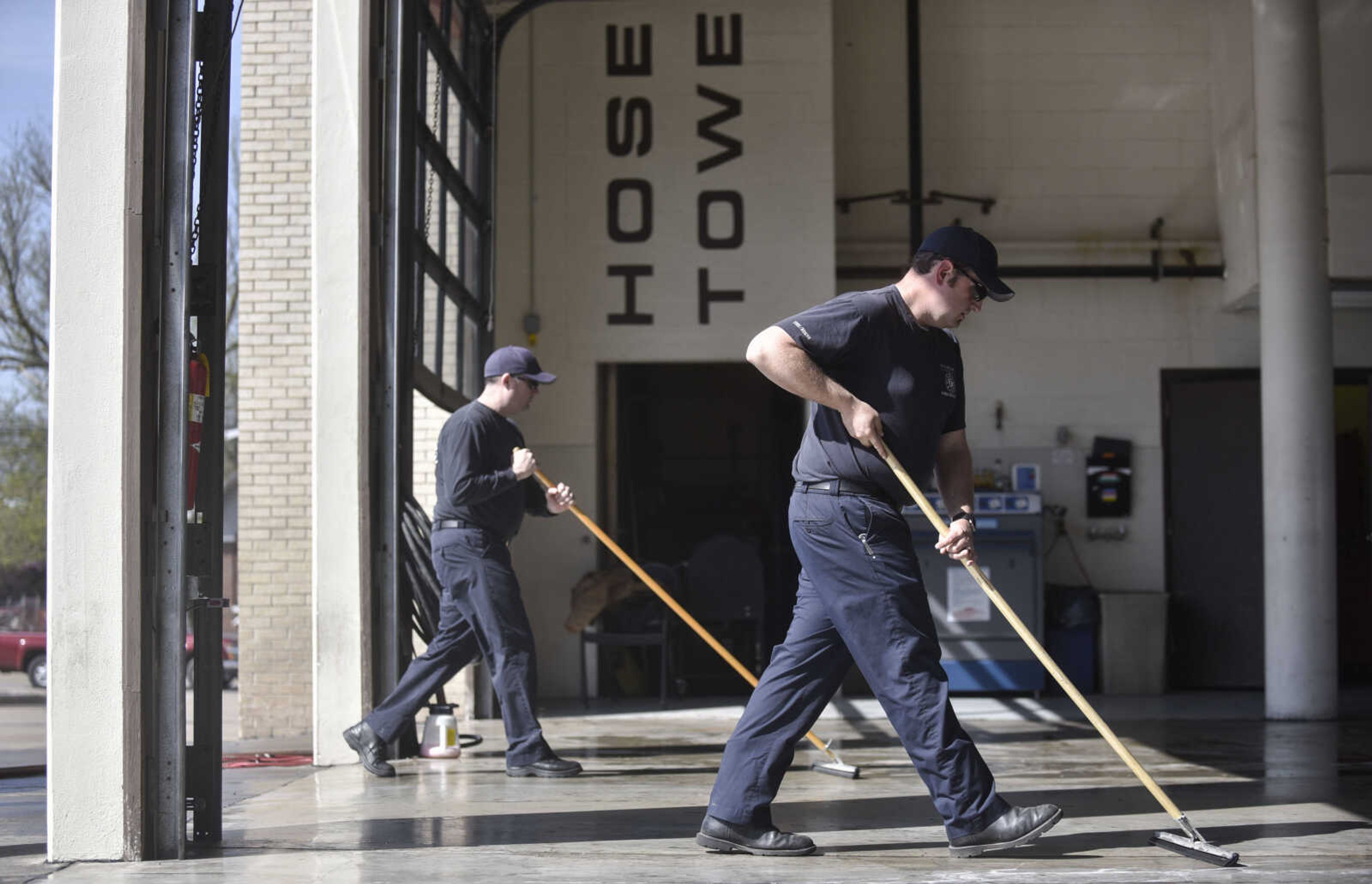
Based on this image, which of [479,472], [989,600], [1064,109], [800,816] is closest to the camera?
[800,816]

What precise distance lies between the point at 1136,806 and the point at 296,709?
5952mm

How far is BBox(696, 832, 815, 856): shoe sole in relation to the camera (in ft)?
15.0

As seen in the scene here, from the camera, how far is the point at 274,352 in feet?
31.2

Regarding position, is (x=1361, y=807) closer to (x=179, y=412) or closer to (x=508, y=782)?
(x=508, y=782)

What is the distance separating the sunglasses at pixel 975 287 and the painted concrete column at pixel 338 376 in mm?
3517

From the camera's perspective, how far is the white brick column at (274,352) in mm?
9516

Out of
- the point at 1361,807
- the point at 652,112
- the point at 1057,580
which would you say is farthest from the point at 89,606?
the point at 1057,580

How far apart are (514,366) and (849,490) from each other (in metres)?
2.53

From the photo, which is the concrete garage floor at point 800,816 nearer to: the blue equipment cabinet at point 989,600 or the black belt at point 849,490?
the black belt at point 849,490

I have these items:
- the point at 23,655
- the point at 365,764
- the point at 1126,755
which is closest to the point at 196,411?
the point at 365,764

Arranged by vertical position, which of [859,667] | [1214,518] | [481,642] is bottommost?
[481,642]

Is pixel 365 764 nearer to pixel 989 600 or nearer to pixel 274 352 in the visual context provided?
pixel 274 352

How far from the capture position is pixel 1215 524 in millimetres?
11812

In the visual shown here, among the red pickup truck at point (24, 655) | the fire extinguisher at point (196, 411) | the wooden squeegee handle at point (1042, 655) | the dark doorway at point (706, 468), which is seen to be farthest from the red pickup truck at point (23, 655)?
the wooden squeegee handle at point (1042, 655)
